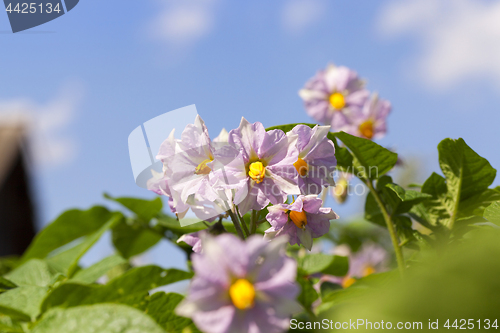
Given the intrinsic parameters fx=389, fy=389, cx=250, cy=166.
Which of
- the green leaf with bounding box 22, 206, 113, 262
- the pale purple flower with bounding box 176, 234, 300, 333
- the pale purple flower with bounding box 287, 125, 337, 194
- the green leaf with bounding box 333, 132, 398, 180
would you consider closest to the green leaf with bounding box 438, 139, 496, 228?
the green leaf with bounding box 333, 132, 398, 180

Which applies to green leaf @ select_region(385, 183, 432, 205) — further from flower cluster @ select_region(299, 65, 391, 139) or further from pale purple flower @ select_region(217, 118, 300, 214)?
flower cluster @ select_region(299, 65, 391, 139)

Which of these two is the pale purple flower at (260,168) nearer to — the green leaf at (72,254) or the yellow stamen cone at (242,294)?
the yellow stamen cone at (242,294)

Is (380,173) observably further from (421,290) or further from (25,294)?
(25,294)

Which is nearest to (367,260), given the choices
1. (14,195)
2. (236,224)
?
(236,224)

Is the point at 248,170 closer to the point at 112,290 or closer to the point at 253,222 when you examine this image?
the point at 253,222

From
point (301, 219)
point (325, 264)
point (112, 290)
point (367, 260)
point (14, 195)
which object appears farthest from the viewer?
point (14, 195)

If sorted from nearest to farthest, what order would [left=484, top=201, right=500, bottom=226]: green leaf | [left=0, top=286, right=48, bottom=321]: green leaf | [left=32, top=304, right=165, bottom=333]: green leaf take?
[left=32, top=304, right=165, bottom=333]: green leaf → [left=0, top=286, right=48, bottom=321]: green leaf → [left=484, top=201, right=500, bottom=226]: green leaf
